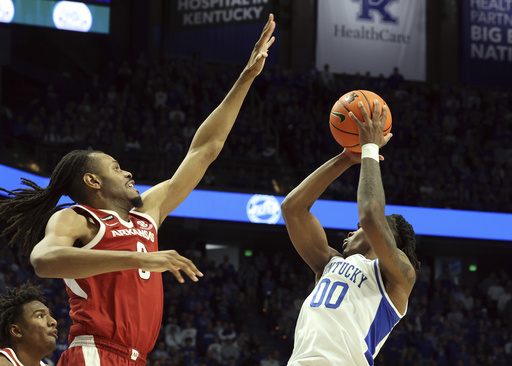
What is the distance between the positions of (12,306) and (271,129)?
13.5 metres

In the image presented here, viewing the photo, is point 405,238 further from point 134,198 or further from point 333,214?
point 333,214

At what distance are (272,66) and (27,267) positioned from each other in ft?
32.6

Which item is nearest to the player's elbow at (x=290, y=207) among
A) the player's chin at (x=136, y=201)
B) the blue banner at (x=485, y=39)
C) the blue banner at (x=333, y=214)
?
the player's chin at (x=136, y=201)

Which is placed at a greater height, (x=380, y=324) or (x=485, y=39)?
(x=485, y=39)

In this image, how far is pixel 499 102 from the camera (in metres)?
20.0

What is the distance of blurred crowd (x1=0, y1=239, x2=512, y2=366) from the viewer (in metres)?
12.6

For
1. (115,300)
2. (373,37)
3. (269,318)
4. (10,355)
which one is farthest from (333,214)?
(115,300)

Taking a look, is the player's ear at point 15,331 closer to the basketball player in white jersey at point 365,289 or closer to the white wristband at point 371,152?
the basketball player in white jersey at point 365,289

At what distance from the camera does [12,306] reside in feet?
14.4

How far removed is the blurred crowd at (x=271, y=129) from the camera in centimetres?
1473

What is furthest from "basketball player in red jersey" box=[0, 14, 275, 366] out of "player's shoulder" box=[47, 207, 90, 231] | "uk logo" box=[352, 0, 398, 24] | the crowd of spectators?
"uk logo" box=[352, 0, 398, 24]

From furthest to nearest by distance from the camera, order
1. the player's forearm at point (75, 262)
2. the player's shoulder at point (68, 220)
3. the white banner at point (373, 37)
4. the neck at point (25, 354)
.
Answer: the white banner at point (373, 37) → the neck at point (25, 354) → the player's shoulder at point (68, 220) → the player's forearm at point (75, 262)

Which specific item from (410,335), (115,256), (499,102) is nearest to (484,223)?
(410,335)

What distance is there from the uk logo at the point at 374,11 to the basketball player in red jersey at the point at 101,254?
61.9 feet
